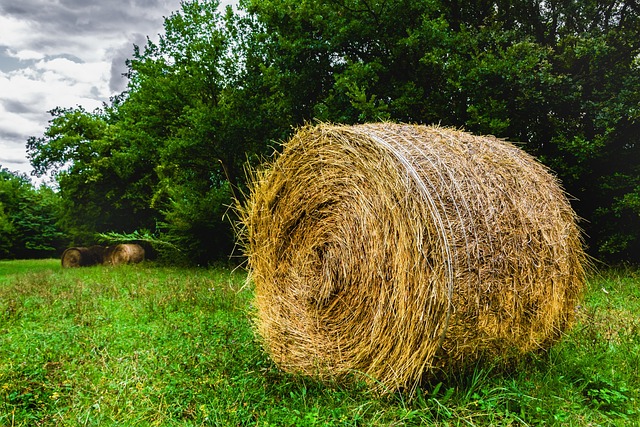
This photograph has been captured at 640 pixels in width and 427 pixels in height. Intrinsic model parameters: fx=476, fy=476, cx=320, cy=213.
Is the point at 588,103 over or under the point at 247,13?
under

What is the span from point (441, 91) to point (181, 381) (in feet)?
32.2

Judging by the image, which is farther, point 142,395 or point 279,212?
point 279,212

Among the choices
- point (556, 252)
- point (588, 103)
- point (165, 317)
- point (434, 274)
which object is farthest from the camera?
point (588, 103)

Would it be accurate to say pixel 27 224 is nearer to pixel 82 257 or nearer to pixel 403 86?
pixel 82 257

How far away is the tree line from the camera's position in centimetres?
1033

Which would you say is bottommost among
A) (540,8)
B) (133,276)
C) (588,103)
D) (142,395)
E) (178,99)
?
(133,276)

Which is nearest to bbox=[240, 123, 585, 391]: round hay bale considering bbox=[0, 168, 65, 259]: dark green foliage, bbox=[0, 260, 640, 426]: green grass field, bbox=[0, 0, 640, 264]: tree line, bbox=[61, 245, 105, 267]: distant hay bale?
bbox=[0, 260, 640, 426]: green grass field

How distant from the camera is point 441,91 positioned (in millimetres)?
→ 11750

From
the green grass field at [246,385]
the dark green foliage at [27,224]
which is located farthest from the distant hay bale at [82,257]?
the green grass field at [246,385]

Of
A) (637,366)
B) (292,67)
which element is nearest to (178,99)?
(292,67)

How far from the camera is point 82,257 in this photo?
19.0 metres

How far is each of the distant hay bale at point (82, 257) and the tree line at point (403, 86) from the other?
14.7ft

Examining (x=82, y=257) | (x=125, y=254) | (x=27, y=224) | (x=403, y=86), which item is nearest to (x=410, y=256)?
(x=403, y=86)

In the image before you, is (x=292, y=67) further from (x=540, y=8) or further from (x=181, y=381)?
(x=181, y=381)
